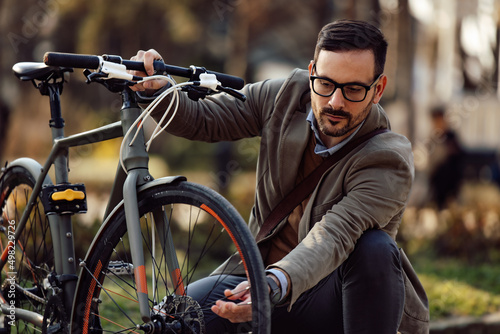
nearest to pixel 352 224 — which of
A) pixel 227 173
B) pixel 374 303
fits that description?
pixel 374 303

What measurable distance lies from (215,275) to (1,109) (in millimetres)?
8224

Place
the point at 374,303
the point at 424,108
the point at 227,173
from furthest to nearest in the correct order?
the point at 424,108 → the point at 227,173 → the point at 374,303

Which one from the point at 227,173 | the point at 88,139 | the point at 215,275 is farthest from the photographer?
the point at 227,173

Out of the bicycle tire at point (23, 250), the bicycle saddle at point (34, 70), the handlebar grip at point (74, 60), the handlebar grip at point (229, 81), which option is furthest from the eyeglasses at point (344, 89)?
the bicycle tire at point (23, 250)

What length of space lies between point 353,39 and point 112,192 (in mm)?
1090

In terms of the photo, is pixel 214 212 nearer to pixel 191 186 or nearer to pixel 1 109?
pixel 191 186

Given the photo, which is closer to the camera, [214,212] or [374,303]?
[214,212]

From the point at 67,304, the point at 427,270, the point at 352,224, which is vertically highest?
the point at 352,224

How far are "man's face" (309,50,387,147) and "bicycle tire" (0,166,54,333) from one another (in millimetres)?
1338

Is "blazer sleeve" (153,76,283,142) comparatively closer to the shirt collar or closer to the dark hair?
the shirt collar

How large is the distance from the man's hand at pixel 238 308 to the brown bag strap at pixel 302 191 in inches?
24.7

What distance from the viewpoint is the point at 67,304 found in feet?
9.96

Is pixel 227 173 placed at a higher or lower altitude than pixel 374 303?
lower

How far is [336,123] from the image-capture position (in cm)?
287
